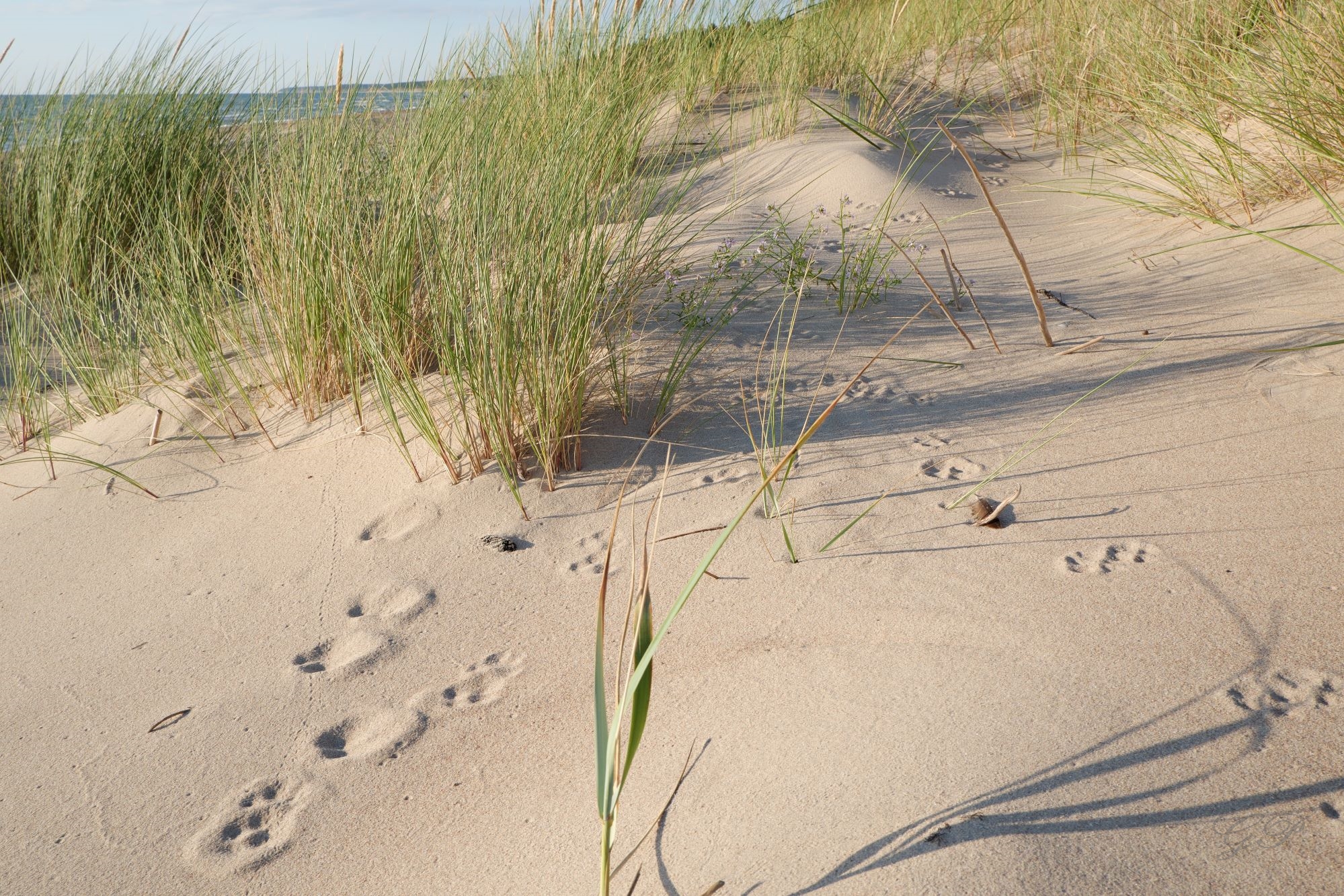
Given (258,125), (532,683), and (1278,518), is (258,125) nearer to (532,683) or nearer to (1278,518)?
(532,683)

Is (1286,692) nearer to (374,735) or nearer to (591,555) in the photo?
(591,555)

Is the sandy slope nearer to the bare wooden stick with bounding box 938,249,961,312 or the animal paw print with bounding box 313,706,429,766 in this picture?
the animal paw print with bounding box 313,706,429,766

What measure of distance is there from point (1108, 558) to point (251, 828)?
55.9 inches

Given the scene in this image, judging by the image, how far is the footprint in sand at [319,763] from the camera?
4.22 feet

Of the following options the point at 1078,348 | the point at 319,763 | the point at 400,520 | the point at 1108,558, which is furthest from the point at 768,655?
the point at 1078,348

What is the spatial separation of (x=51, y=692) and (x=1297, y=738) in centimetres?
197

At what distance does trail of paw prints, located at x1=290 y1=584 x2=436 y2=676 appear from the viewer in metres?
1.61

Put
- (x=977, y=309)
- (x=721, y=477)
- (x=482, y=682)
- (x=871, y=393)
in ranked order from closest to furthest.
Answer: (x=482, y=682)
(x=721, y=477)
(x=871, y=393)
(x=977, y=309)

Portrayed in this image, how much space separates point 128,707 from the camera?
1582mm

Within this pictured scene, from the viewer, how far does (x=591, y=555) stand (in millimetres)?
1788

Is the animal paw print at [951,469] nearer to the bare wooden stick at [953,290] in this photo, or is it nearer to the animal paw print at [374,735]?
the bare wooden stick at [953,290]

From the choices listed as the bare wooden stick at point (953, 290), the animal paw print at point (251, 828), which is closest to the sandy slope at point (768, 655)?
the animal paw print at point (251, 828)

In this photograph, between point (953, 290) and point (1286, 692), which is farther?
point (953, 290)

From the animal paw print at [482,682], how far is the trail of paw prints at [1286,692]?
3.55ft
